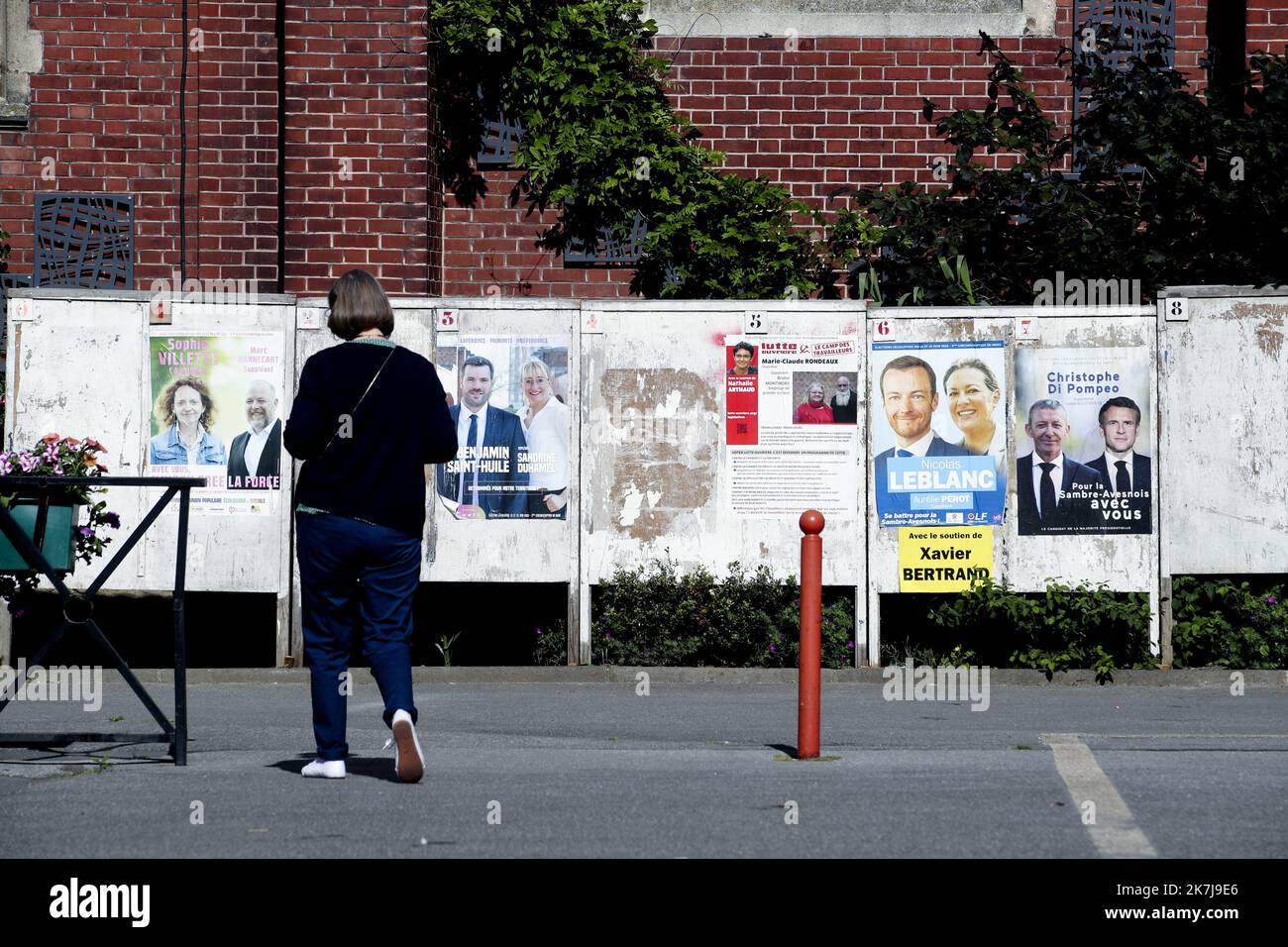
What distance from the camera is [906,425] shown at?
39.9 feet

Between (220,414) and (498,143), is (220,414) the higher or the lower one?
the lower one

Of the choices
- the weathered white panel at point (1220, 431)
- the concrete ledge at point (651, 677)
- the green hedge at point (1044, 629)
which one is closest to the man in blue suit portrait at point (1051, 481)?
the green hedge at point (1044, 629)

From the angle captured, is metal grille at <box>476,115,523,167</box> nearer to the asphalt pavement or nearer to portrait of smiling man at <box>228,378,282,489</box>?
portrait of smiling man at <box>228,378,282,489</box>

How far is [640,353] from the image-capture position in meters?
12.3

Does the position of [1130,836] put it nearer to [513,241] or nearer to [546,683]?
[546,683]

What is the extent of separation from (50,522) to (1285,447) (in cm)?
798

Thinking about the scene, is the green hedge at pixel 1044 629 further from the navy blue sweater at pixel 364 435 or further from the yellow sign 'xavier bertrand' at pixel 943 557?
the navy blue sweater at pixel 364 435

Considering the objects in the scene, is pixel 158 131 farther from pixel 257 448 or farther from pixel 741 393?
pixel 741 393

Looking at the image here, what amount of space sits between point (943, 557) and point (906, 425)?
35.8 inches

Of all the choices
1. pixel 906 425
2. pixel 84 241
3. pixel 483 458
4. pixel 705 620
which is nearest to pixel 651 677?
pixel 705 620

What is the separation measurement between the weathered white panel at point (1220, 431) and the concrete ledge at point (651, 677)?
73cm

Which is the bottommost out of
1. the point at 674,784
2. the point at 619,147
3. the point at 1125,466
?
the point at 674,784

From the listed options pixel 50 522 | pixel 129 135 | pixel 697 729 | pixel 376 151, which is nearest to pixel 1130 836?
pixel 697 729

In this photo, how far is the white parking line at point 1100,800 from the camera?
5711 millimetres
